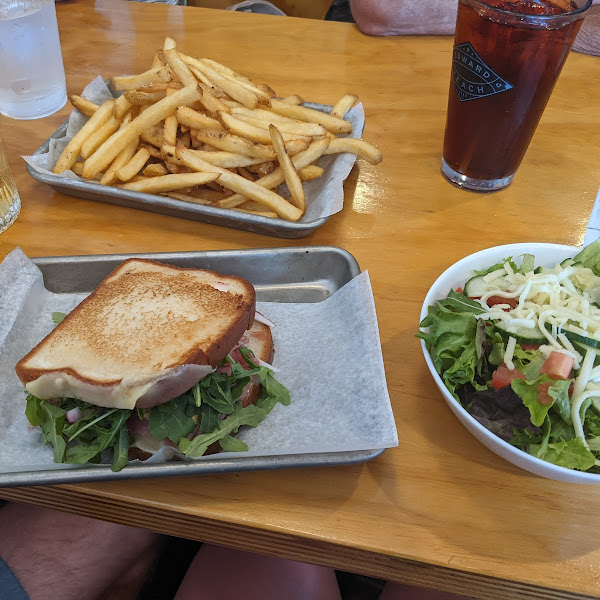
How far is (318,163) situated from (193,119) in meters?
0.37

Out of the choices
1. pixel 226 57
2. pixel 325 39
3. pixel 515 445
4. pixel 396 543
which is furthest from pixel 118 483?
pixel 325 39

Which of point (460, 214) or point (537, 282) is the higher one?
point (537, 282)

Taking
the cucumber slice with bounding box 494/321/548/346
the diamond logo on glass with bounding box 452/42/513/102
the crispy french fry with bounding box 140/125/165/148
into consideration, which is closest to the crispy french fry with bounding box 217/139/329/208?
the crispy french fry with bounding box 140/125/165/148

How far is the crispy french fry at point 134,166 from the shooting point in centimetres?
141

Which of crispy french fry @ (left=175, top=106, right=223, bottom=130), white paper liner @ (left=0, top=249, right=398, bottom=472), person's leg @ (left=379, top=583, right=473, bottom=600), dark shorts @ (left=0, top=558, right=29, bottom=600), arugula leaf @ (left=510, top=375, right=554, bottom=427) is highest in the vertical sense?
crispy french fry @ (left=175, top=106, right=223, bottom=130)

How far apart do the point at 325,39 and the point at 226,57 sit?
0.44 meters

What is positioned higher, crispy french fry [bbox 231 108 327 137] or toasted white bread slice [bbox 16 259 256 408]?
crispy french fry [bbox 231 108 327 137]

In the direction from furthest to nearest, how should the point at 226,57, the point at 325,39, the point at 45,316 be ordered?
the point at 325,39
the point at 226,57
the point at 45,316

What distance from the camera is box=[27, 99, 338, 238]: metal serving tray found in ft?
4.32

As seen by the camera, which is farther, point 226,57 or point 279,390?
point 226,57

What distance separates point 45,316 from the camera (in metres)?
1.19

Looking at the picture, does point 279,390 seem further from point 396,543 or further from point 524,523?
point 524,523

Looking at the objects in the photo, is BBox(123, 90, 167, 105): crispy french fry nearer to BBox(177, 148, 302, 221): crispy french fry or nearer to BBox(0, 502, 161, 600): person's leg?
BBox(177, 148, 302, 221): crispy french fry

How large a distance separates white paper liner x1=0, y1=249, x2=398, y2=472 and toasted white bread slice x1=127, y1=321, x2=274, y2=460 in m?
0.05
